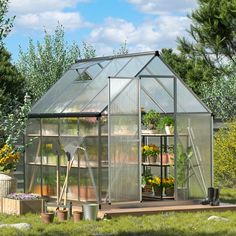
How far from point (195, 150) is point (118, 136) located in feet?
6.50

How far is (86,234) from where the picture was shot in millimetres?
12414

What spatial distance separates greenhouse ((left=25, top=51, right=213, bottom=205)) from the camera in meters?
15.2

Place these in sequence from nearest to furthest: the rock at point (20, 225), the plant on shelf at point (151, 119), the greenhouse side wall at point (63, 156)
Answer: the rock at point (20, 225) → the greenhouse side wall at point (63, 156) → the plant on shelf at point (151, 119)

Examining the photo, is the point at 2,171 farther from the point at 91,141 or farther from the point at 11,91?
the point at 11,91

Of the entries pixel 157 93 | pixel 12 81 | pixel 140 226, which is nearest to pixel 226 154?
pixel 157 93

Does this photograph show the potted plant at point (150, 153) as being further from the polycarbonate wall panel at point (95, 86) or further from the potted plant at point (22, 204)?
the potted plant at point (22, 204)

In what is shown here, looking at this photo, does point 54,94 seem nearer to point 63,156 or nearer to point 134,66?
point 63,156

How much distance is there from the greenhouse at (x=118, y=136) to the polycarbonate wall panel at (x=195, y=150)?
2 cm

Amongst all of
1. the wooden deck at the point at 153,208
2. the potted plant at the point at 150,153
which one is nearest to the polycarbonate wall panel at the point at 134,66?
the potted plant at the point at 150,153

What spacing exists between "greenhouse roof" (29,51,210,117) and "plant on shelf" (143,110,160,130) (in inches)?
18.9

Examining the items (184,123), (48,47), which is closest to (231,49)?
(48,47)

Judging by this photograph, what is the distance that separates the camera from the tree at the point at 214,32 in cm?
3172

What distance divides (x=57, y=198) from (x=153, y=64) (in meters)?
3.32

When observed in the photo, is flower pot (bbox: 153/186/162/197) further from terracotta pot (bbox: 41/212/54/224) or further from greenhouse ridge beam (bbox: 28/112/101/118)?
terracotta pot (bbox: 41/212/54/224)
